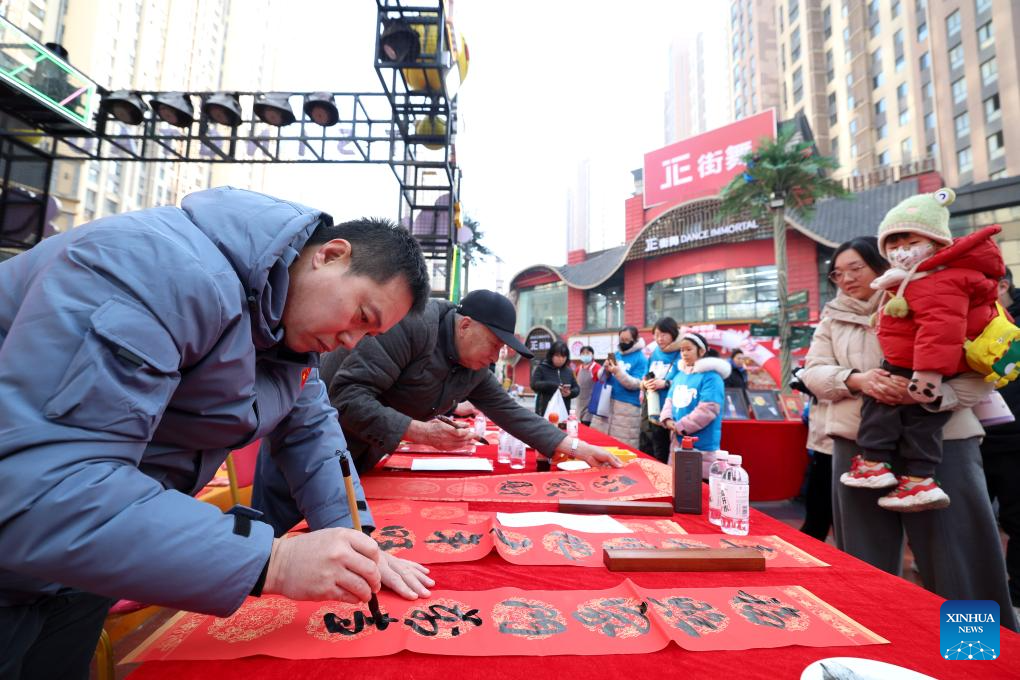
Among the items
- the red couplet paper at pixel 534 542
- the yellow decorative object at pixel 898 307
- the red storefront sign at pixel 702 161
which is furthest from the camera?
the red storefront sign at pixel 702 161

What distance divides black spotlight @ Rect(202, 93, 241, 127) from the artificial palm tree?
39.2 ft

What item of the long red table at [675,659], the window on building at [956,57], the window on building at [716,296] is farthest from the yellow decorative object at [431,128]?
the window on building at [956,57]

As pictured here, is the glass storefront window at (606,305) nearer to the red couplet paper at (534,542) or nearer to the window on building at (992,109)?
the red couplet paper at (534,542)

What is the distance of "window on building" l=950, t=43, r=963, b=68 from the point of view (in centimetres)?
2033

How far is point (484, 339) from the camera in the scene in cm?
198

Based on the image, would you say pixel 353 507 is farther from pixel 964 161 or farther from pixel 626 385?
pixel 964 161

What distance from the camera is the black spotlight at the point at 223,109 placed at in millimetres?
6350

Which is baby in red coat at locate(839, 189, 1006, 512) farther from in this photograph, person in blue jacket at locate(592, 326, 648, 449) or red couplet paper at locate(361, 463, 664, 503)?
person in blue jacket at locate(592, 326, 648, 449)

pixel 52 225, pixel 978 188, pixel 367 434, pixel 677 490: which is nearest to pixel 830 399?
pixel 677 490

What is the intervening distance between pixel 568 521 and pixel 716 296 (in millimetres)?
14915

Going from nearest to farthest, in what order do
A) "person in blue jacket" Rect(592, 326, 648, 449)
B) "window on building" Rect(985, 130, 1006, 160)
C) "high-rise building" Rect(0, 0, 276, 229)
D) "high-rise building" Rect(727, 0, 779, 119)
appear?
1. "person in blue jacket" Rect(592, 326, 648, 449)
2. "high-rise building" Rect(0, 0, 276, 229)
3. "window on building" Rect(985, 130, 1006, 160)
4. "high-rise building" Rect(727, 0, 779, 119)

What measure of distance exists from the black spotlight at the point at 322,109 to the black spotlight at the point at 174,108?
5.07 feet

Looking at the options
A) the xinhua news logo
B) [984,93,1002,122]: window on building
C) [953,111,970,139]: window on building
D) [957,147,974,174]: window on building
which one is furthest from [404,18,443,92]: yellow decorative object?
[953,111,970,139]: window on building

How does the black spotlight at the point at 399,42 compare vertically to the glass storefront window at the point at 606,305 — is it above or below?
above
